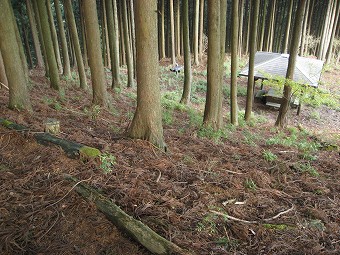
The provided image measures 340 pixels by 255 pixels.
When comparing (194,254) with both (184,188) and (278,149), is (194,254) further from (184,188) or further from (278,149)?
(278,149)

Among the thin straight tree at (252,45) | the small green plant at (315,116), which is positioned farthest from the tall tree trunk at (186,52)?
the small green plant at (315,116)

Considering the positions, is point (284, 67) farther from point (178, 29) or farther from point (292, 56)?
point (178, 29)

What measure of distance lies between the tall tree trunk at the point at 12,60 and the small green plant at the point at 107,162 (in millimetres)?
3463

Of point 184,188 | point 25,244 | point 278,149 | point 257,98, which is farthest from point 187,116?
point 257,98

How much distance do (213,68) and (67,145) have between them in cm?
545

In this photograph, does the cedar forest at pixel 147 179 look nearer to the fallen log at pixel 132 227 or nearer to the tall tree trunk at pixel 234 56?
the fallen log at pixel 132 227

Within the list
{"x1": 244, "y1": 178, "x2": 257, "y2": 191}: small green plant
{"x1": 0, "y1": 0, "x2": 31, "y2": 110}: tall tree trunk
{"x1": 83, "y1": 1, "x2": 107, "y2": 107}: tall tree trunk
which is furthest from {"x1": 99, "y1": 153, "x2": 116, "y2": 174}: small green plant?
{"x1": 83, "y1": 1, "x2": 107, "y2": 107}: tall tree trunk

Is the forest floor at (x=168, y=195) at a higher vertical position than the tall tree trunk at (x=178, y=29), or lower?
lower

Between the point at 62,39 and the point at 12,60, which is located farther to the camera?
the point at 62,39

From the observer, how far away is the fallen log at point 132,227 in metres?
2.84

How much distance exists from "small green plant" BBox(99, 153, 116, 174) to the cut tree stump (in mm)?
131

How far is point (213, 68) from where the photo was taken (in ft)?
27.5

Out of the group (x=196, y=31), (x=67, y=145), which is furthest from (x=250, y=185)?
(x=196, y=31)

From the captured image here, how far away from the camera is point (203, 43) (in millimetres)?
27844
